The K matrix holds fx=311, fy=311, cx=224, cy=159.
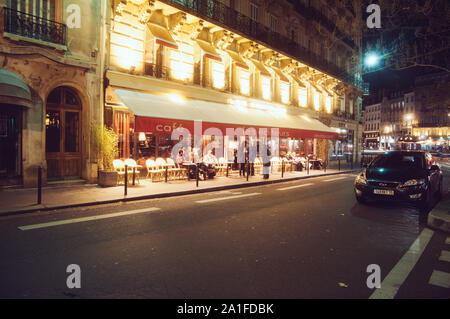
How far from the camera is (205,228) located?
5973 mm

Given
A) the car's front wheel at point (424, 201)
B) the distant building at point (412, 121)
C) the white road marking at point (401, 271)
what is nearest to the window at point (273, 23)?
the car's front wheel at point (424, 201)

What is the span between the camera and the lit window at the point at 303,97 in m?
24.8

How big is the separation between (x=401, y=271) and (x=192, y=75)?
1394cm

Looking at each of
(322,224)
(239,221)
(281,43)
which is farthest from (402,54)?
(281,43)

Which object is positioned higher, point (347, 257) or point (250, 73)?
point (250, 73)

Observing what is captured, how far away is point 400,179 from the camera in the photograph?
8.09 metres

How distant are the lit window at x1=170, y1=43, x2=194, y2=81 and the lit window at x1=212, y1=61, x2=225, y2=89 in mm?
1642

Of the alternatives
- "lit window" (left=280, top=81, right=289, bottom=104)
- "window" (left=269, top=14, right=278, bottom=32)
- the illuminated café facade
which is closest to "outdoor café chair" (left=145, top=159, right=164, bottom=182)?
the illuminated café facade

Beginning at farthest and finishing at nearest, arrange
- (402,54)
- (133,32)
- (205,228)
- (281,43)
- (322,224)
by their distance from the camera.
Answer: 1. (281,43)
2. (133,32)
3. (402,54)
4. (322,224)
5. (205,228)

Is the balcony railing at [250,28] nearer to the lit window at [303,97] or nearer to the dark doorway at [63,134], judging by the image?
the lit window at [303,97]

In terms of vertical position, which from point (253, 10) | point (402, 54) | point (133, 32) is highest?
point (253, 10)

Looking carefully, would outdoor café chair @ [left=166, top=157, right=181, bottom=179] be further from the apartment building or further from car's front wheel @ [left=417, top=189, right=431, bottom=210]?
the apartment building

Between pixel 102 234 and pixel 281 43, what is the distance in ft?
64.3

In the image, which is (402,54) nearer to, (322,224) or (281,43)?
(322,224)
